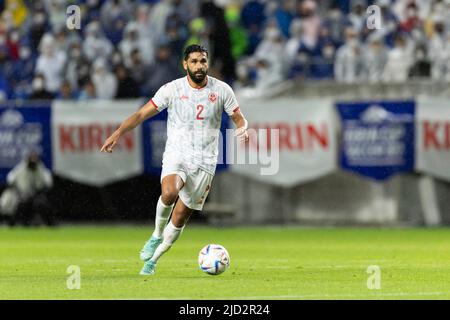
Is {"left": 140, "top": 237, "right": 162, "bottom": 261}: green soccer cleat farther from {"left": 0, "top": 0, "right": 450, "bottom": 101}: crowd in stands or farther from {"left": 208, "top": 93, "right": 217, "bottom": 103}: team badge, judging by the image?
{"left": 0, "top": 0, "right": 450, "bottom": 101}: crowd in stands

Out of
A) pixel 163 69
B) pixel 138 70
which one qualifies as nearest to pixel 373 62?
pixel 163 69

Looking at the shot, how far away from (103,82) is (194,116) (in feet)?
47.6

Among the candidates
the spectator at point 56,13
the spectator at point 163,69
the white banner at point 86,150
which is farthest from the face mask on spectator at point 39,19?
the spectator at point 163,69

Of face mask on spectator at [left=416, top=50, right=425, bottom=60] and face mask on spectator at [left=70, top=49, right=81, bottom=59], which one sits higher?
face mask on spectator at [left=70, top=49, right=81, bottom=59]

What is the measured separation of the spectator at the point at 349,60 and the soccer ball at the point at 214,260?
13.3m

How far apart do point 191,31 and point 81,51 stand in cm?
253

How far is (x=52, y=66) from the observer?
2973 centimetres

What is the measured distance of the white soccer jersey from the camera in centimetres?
1477

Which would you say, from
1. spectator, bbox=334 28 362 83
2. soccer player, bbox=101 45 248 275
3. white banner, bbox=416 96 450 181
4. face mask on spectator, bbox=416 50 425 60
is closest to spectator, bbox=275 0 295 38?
spectator, bbox=334 28 362 83

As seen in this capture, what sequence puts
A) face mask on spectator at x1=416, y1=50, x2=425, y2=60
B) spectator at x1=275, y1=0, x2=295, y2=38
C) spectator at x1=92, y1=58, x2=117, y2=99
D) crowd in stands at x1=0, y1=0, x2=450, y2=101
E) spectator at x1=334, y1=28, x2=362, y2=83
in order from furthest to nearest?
1. spectator at x1=275, y1=0, x2=295, y2=38
2. spectator at x1=92, y1=58, x2=117, y2=99
3. crowd in stands at x1=0, y1=0, x2=450, y2=101
4. spectator at x1=334, y1=28, x2=362, y2=83
5. face mask on spectator at x1=416, y1=50, x2=425, y2=60

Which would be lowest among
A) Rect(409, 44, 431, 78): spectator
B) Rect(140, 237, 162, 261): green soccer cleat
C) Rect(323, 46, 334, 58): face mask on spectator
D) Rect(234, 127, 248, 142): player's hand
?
Rect(140, 237, 162, 261): green soccer cleat

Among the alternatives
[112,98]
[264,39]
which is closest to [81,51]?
[112,98]

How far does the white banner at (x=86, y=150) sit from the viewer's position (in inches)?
1097

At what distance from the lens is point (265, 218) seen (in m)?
27.5
